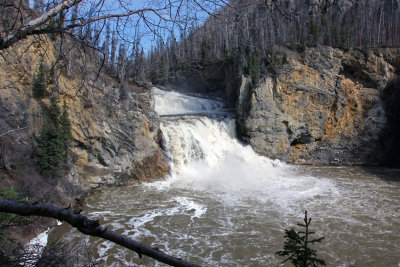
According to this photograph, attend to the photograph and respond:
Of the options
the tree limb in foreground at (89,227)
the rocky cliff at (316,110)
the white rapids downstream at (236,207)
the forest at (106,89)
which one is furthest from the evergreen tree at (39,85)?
the rocky cliff at (316,110)

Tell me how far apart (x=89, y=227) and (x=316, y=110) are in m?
20.4

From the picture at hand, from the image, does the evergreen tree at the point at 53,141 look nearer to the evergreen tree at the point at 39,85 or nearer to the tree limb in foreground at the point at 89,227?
the evergreen tree at the point at 39,85

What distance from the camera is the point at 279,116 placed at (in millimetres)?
19312

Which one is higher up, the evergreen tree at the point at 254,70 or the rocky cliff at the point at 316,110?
the evergreen tree at the point at 254,70

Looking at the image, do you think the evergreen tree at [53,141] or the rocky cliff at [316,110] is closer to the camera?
the evergreen tree at [53,141]

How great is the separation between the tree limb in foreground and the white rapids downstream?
5.70m

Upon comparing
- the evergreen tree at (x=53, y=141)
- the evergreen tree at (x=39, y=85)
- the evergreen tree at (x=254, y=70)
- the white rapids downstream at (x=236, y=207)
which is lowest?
the white rapids downstream at (x=236, y=207)

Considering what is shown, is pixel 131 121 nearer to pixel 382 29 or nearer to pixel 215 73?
pixel 215 73

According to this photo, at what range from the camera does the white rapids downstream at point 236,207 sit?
7.24 m

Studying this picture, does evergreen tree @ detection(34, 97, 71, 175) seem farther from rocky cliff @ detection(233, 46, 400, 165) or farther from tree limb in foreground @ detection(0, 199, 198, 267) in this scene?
rocky cliff @ detection(233, 46, 400, 165)

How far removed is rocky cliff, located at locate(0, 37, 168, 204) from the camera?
30.7ft

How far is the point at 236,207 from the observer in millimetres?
10281

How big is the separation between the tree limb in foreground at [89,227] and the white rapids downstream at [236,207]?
5701mm

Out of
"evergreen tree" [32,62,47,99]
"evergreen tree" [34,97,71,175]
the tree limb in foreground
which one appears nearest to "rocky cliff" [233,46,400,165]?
"evergreen tree" [34,97,71,175]
